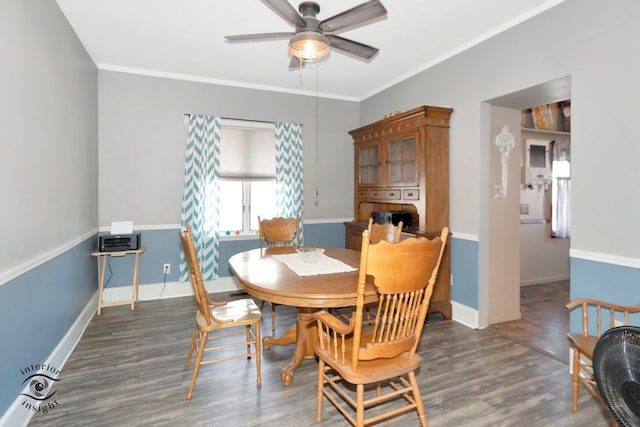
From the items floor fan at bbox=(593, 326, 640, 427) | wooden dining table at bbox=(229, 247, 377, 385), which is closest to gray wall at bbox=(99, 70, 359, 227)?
wooden dining table at bbox=(229, 247, 377, 385)

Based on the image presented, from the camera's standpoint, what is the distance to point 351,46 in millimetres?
2438

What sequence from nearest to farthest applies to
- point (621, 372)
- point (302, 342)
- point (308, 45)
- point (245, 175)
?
point (621, 372) → point (308, 45) → point (302, 342) → point (245, 175)

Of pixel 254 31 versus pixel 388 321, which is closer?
pixel 388 321

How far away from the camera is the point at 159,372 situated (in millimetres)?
2408

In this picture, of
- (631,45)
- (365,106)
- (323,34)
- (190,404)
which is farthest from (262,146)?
(631,45)

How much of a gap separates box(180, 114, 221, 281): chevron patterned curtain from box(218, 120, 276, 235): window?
184mm

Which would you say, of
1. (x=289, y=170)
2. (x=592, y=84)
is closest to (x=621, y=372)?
(x=592, y=84)

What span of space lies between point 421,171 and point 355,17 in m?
1.74

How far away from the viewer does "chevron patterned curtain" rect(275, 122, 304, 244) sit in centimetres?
456

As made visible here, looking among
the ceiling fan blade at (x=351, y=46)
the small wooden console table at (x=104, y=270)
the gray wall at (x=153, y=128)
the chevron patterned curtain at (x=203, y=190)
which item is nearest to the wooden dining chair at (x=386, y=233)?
the ceiling fan blade at (x=351, y=46)

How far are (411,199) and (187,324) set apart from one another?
8.30 feet

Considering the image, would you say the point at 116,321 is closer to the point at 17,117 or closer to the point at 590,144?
the point at 17,117

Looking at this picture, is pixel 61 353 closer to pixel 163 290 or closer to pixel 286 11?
pixel 163 290
